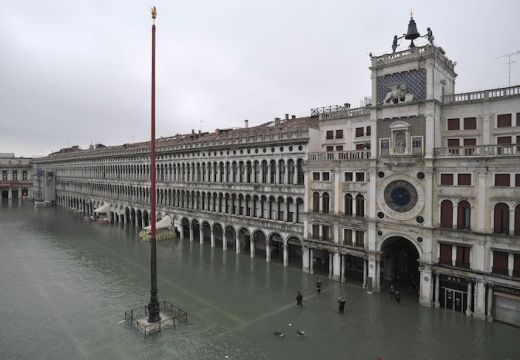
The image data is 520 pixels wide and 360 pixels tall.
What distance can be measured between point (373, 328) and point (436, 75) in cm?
2212

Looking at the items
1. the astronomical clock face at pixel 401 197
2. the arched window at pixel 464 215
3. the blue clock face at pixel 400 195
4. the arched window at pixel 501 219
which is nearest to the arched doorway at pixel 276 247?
the astronomical clock face at pixel 401 197

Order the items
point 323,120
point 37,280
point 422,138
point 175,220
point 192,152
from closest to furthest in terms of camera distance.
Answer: point 422,138 → point 37,280 → point 323,120 → point 192,152 → point 175,220

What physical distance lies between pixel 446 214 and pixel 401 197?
395 cm

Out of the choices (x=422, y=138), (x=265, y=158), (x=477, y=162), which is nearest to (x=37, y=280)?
(x=265, y=158)

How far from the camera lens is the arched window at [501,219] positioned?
26.4 metres

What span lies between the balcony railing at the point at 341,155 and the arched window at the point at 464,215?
30.8 feet

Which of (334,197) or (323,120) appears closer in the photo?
(334,197)

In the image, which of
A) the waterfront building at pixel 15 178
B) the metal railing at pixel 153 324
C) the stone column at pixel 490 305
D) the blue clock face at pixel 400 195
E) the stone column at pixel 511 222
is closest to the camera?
the metal railing at pixel 153 324

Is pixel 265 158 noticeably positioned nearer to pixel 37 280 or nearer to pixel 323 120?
pixel 323 120

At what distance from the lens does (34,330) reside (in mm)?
24797

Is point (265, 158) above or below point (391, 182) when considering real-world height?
above

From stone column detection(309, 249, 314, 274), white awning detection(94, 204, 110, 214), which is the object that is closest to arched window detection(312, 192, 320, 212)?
stone column detection(309, 249, 314, 274)

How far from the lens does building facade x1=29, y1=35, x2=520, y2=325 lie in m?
27.2

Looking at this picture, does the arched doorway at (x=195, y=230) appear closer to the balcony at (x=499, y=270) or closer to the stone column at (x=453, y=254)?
the stone column at (x=453, y=254)
